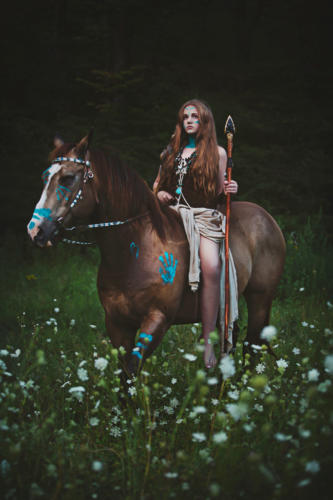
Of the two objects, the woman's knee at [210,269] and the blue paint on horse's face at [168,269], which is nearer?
the blue paint on horse's face at [168,269]

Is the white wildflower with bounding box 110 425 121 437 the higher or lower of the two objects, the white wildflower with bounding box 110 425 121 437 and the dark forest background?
the lower

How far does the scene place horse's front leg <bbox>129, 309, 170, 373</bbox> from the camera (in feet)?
9.32

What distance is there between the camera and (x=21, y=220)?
7465 millimetres

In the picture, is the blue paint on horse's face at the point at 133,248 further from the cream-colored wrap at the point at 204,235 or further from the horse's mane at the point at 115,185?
the cream-colored wrap at the point at 204,235

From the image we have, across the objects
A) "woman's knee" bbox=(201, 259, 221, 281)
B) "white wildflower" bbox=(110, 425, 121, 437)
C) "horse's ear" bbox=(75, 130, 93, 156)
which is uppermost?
"horse's ear" bbox=(75, 130, 93, 156)

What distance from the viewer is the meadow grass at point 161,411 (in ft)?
6.10

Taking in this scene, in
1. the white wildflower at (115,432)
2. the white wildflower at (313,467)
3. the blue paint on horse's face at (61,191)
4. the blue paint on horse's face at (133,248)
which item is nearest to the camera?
the white wildflower at (313,467)

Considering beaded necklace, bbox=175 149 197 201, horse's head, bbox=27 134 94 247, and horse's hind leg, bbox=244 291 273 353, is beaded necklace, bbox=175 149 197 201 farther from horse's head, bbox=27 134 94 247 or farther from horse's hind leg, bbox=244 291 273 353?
horse's hind leg, bbox=244 291 273 353

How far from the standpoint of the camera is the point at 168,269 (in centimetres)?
313

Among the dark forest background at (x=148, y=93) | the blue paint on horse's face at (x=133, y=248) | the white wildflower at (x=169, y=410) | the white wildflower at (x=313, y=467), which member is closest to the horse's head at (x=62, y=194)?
the blue paint on horse's face at (x=133, y=248)

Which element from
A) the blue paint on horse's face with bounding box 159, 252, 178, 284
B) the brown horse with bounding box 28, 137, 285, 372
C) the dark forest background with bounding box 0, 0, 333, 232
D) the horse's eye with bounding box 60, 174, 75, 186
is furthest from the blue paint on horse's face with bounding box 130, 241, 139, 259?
the dark forest background with bounding box 0, 0, 333, 232

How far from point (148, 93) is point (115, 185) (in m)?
5.99

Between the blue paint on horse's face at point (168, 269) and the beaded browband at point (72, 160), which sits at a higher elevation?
the beaded browband at point (72, 160)

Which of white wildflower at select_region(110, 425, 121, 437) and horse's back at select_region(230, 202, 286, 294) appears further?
horse's back at select_region(230, 202, 286, 294)
